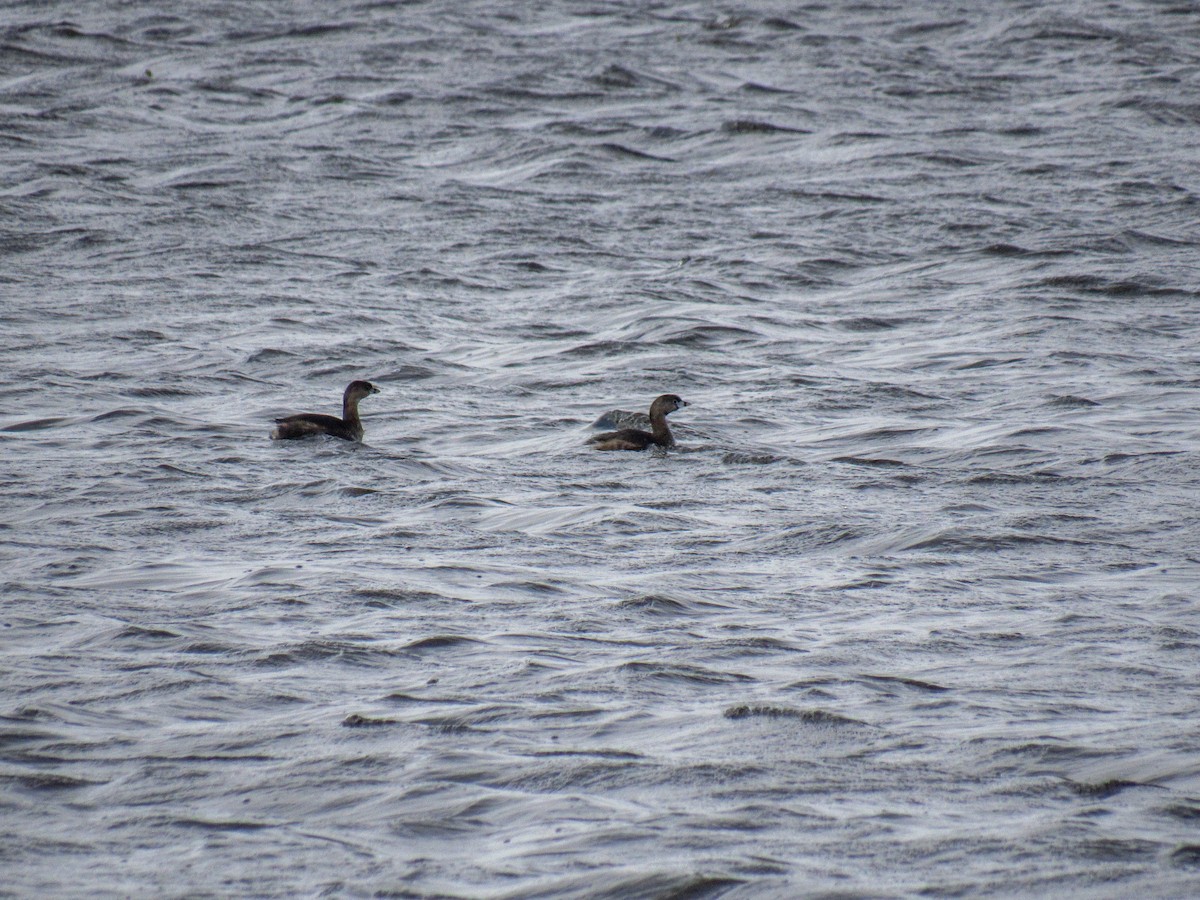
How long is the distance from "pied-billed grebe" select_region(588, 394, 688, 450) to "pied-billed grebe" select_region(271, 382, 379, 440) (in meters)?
1.69

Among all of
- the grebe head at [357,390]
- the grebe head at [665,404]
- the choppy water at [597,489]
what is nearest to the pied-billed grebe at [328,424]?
the grebe head at [357,390]

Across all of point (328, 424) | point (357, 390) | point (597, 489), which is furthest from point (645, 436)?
point (328, 424)

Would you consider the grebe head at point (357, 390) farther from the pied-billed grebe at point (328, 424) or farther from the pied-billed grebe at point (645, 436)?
the pied-billed grebe at point (645, 436)

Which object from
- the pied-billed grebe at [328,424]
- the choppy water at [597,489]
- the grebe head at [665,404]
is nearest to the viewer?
the choppy water at [597,489]

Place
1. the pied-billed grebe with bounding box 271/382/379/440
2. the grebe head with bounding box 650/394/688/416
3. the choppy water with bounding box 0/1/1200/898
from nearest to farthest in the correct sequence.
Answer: the choppy water with bounding box 0/1/1200/898
the pied-billed grebe with bounding box 271/382/379/440
the grebe head with bounding box 650/394/688/416

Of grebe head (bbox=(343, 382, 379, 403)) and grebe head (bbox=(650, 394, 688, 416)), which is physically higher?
grebe head (bbox=(343, 382, 379, 403))

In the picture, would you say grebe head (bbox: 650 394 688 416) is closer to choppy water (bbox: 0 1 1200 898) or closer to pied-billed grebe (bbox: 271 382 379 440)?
choppy water (bbox: 0 1 1200 898)

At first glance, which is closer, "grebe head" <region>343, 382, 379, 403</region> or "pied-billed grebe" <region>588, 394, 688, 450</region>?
"pied-billed grebe" <region>588, 394, 688, 450</region>

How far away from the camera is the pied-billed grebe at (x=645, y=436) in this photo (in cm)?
1263

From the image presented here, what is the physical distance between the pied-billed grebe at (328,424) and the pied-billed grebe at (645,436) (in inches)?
66.3

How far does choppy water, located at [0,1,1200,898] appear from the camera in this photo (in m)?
6.52

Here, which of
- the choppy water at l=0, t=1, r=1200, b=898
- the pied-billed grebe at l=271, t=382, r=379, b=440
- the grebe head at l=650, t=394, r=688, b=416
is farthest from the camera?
the grebe head at l=650, t=394, r=688, b=416

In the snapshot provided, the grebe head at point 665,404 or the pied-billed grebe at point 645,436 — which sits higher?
the grebe head at point 665,404

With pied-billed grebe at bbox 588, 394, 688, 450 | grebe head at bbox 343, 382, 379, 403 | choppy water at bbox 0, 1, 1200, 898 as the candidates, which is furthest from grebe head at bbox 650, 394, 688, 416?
grebe head at bbox 343, 382, 379, 403
